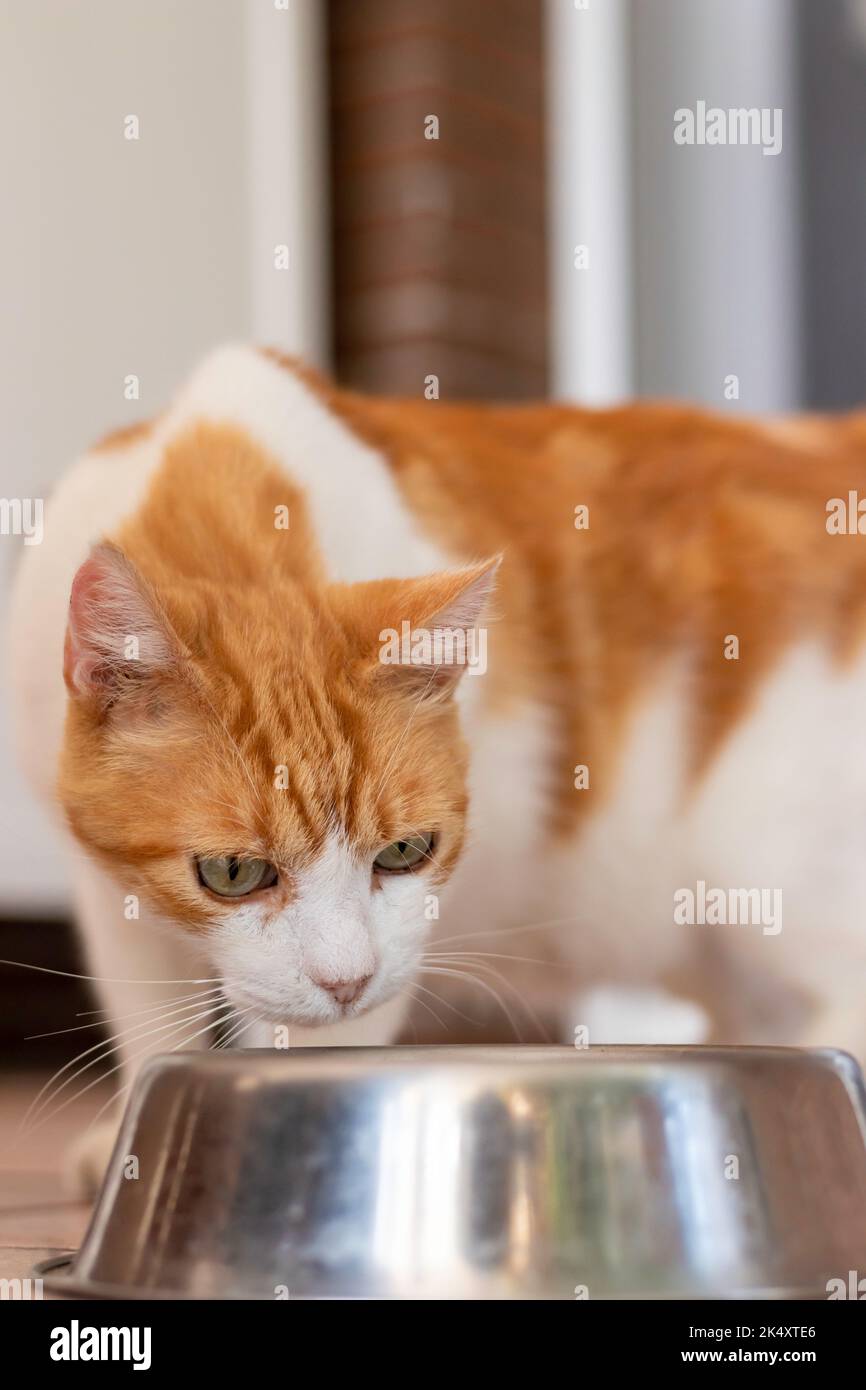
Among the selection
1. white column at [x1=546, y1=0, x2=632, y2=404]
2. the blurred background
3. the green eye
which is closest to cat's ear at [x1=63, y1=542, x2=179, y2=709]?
the green eye

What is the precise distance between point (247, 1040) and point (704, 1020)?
0.62 metres

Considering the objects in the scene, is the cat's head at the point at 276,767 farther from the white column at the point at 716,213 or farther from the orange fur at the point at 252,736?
the white column at the point at 716,213

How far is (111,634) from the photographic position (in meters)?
1.01

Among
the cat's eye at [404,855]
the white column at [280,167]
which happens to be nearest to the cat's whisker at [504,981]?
the cat's eye at [404,855]

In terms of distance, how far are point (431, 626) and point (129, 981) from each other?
362mm

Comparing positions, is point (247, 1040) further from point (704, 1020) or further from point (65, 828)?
point (704, 1020)

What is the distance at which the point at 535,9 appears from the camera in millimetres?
2387

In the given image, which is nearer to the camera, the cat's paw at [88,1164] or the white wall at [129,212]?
the cat's paw at [88,1164]

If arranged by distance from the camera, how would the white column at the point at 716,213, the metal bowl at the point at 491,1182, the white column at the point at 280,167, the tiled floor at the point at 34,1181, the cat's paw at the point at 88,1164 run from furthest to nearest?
the white column at the point at 716,213, the white column at the point at 280,167, the cat's paw at the point at 88,1164, the tiled floor at the point at 34,1181, the metal bowl at the point at 491,1182

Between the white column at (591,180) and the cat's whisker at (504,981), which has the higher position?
the white column at (591,180)

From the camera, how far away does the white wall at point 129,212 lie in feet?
6.61

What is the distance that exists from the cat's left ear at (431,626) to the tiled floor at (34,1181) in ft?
1.47

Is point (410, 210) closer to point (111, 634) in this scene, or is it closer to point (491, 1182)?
point (111, 634)
